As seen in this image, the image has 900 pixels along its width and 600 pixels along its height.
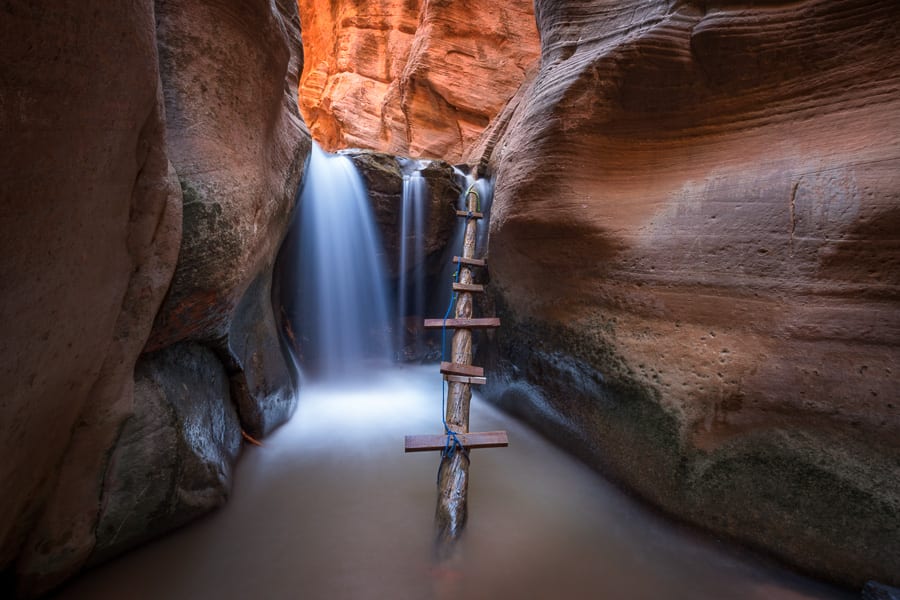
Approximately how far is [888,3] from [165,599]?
6158mm

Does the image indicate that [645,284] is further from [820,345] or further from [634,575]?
[634,575]

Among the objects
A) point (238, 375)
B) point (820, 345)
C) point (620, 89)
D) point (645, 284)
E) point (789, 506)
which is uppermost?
point (620, 89)

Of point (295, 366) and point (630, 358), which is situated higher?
point (630, 358)

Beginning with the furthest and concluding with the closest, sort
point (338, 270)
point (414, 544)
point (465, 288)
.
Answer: point (338, 270), point (465, 288), point (414, 544)

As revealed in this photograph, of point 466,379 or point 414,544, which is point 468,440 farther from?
point 414,544

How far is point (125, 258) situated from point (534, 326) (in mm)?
3791

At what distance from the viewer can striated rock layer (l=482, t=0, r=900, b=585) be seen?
257 cm

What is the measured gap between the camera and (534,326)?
Answer: 4.77m

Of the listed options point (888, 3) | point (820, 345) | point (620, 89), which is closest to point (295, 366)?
point (620, 89)

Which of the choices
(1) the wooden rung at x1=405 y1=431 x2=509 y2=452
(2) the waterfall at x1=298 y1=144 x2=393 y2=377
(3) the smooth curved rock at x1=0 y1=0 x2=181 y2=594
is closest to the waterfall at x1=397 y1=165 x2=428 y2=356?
(2) the waterfall at x1=298 y1=144 x2=393 y2=377

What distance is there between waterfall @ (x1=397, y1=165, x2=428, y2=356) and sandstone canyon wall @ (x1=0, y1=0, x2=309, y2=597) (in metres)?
3.38

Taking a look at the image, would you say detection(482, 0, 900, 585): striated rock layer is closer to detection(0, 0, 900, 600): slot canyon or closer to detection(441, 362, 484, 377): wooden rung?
detection(0, 0, 900, 600): slot canyon

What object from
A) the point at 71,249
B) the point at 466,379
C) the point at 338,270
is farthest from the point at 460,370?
the point at 338,270

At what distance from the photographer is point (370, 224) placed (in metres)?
7.37
